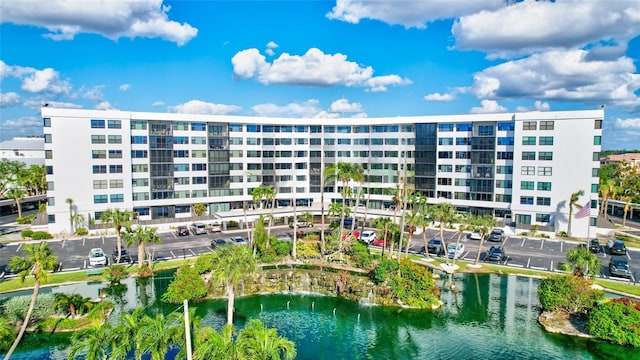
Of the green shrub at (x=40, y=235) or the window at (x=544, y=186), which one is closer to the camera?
the green shrub at (x=40, y=235)

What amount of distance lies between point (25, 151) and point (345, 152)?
117 metres

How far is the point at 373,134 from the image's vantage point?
97750 millimetres

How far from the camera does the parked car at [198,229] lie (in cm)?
7894

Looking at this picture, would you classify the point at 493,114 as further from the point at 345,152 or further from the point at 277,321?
the point at 277,321

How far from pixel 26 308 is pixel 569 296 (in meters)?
53.9

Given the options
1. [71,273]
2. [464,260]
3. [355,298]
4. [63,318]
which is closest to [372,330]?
[355,298]

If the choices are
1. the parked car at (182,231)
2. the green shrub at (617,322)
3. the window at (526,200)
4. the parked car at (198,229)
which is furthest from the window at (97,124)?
the green shrub at (617,322)

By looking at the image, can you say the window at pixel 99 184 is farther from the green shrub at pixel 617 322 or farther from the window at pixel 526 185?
the window at pixel 526 185

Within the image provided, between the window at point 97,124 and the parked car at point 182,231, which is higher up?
the window at point 97,124

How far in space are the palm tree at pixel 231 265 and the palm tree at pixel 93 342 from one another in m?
9.02

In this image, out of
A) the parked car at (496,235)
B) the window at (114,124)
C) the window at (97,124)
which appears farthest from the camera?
the window at (114,124)

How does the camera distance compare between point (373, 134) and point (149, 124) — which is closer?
point (149, 124)

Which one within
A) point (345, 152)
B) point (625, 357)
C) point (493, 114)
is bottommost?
point (625, 357)

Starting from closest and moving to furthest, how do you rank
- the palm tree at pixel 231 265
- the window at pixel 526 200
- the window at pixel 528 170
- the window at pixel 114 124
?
1. the palm tree at pixel 231 265
2. the window at pixel 528 170
3. the window at pixel 114 124
4. the window at pixel 526 200
